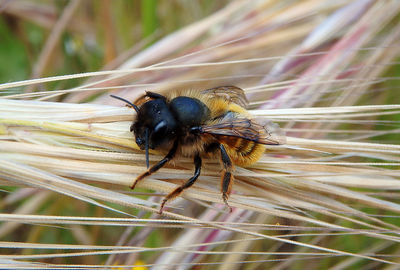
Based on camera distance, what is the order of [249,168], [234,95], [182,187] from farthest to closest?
[234,95] → [249,168] → [182,187]

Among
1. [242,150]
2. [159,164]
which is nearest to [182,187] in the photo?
[159,164]

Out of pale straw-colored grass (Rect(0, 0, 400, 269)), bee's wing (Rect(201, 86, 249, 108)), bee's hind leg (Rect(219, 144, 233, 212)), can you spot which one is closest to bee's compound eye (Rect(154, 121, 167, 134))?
pale straw-colored grass (Rect(0, 0, 400, 269))

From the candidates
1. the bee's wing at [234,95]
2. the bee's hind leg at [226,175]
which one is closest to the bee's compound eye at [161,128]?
the bee's hind leg at [226,175]

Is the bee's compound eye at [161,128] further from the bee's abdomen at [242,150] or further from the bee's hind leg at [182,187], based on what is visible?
→ the bee's abdomen at [242,150]

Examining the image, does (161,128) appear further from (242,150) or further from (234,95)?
(234,95)

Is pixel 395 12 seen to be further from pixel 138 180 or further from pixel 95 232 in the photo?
pixel 95 232
